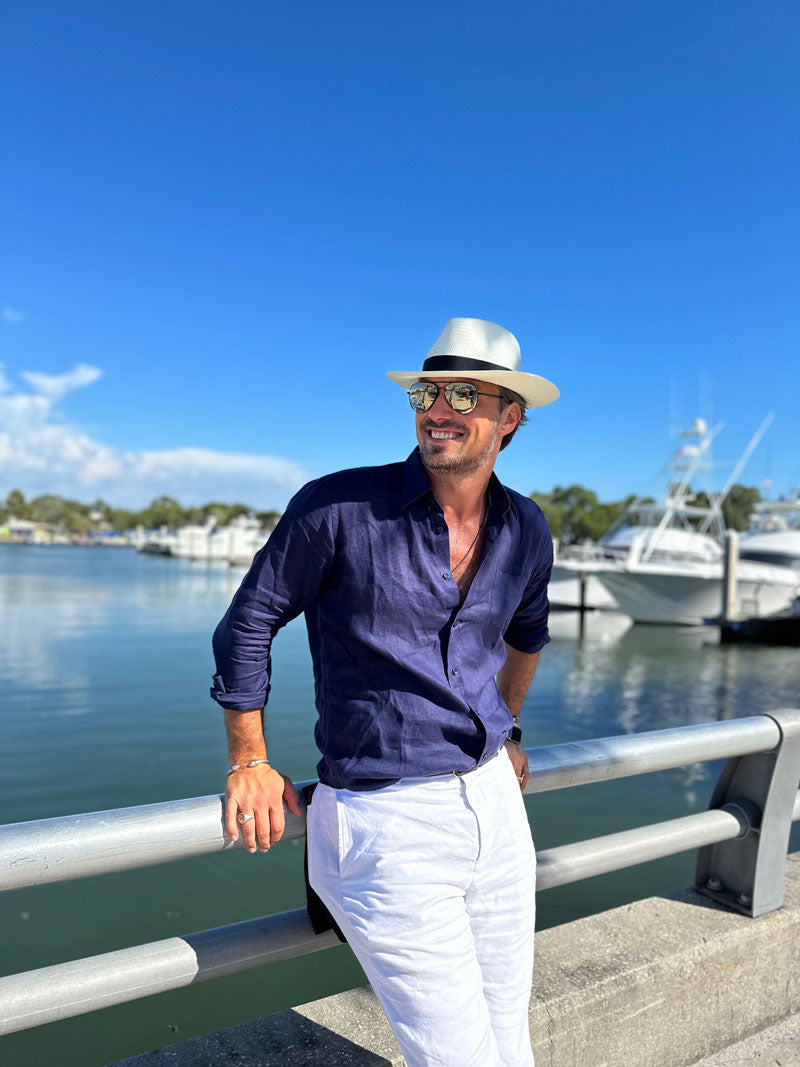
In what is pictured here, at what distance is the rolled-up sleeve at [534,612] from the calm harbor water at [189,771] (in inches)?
152

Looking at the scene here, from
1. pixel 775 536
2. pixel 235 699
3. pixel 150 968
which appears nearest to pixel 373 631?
pixel 235 699

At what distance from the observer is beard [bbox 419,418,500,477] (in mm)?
Result: 2199

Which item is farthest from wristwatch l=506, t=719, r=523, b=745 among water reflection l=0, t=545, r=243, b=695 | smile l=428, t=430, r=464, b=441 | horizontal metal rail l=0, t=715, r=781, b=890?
water reflection l=0, t=545, r=243, b=695

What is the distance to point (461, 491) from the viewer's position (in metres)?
2.26

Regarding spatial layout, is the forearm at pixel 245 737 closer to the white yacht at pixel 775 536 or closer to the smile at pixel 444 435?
the smile at pixel 444 435

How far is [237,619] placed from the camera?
6.56 feet

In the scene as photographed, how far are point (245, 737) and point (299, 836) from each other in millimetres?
292

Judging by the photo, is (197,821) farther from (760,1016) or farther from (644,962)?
(760,1016)

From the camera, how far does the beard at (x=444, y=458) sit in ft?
7.22

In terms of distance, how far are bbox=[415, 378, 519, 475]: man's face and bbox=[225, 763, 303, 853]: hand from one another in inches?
35.1

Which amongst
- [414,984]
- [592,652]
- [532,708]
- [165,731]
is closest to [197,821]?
[414,984]

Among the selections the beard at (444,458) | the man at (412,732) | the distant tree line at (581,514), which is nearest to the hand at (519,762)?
the man at (412,732)

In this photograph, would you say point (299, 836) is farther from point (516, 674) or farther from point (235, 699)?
point (516, 674)

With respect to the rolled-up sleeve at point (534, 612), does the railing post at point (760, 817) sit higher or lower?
lower
